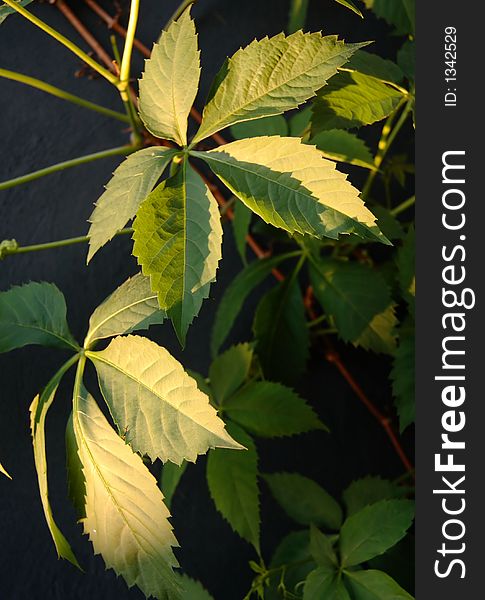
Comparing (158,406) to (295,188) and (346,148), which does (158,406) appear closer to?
(295,188)

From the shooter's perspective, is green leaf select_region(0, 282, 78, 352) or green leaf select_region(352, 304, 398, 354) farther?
green leaf select_region(352, 304, 398, 354)

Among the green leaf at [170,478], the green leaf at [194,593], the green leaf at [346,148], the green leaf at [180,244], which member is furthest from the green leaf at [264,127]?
the green leaf at [194,593]

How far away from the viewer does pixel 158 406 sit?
54 centimetres

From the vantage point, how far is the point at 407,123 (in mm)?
975

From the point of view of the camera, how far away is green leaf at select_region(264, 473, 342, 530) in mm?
814

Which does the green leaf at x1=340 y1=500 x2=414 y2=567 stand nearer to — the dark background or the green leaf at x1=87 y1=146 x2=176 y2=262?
the dark background

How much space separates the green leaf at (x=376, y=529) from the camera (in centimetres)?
68

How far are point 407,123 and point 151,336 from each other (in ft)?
1.42

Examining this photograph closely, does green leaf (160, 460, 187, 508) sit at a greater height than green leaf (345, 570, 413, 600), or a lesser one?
greater

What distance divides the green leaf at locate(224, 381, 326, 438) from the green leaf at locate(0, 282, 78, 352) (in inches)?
8.3

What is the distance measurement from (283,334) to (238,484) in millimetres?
178

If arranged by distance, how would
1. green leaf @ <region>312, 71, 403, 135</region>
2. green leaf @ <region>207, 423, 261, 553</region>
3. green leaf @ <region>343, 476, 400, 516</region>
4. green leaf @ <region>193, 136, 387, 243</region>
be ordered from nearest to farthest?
1. green leaf @ <region>193, 136, 387, 243</region>
2. green leaf @ <region>312, 71, 403, 135</region>
3. green leaf @ <region>207, 423, 261, 553</region>
4. green leaf @ <region>343, 476, 400, 516</region>

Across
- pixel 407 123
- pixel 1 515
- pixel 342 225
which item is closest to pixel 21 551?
pixel 1 515

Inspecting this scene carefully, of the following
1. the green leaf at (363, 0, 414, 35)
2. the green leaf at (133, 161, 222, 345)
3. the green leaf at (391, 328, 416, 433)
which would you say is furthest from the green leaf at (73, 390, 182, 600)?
the green leaf at (363, 0, 414, 35)
